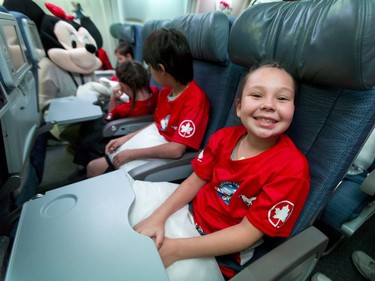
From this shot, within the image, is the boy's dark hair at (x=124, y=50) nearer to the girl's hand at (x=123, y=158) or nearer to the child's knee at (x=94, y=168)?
the child's knee at (x=94, y=168)

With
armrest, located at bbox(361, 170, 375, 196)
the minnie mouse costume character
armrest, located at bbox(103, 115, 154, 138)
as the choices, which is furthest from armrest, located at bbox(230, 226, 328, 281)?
the minnie mouse costume character

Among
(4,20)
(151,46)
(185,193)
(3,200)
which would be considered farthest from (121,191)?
(4,20)

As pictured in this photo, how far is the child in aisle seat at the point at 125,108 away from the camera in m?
1.45

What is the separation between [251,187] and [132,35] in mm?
2569

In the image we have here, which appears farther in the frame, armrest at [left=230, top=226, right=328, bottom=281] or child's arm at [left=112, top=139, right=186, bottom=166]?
child's arm at [left=112, top=139, right=186, bottom=166]

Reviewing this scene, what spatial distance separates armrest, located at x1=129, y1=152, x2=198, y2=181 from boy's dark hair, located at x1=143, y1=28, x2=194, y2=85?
0.43 meters

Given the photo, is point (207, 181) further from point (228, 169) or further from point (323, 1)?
point (323, 1)

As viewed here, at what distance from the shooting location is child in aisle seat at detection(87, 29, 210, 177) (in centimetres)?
99

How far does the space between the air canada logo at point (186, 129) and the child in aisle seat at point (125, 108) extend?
Result: 643 mm

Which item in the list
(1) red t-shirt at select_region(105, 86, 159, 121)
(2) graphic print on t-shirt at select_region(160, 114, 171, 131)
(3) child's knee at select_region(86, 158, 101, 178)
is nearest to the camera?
(2) graphic print on t-shirt at select_region(160, 114, 171, 131)

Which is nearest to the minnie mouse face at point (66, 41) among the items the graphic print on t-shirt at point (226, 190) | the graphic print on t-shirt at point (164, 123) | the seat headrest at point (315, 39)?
the graphic print on t-shirt at point (164, 123)

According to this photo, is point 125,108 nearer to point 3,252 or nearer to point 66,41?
point 66,41

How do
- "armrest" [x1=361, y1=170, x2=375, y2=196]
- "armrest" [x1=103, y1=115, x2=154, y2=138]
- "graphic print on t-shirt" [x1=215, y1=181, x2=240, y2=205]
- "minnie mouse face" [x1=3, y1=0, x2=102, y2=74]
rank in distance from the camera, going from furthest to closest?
"minnie mouse face" [x1=3, y1=0, x2=102, y2=74]
"armrest" [x1=103, y1=115, x2=154, y2=138]
"armrest" [x1=361, y1=170, x2=375, y2=196]
"graphic print on t-shirt" [x1=215, y1=181, x2=240, y2=205]

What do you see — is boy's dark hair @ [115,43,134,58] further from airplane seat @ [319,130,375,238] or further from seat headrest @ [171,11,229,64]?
airplane seat @ [319,130,375,238]
